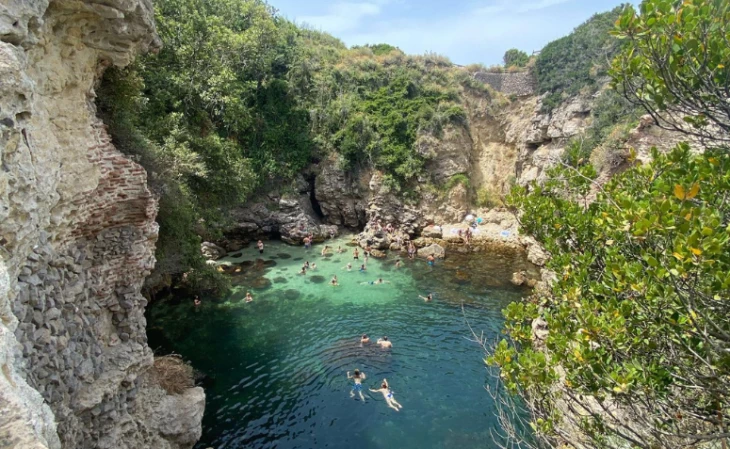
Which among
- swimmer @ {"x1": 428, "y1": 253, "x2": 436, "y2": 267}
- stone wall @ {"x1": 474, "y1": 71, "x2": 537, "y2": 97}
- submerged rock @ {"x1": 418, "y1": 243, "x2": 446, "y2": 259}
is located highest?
stone wall @ {"x1": 474, "y1": 71, "x2": 537, "y2": 97}

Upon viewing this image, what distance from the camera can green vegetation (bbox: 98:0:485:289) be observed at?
1556 cm

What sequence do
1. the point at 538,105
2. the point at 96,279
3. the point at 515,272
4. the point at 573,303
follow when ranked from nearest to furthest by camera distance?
the point at 573,303
the point at 96,279
the point at 515,272
the point at 538,105

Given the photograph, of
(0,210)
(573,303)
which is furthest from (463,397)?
(0,210)

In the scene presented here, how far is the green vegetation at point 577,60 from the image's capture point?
109 ft

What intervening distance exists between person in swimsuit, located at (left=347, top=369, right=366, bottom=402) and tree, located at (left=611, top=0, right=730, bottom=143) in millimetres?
11607

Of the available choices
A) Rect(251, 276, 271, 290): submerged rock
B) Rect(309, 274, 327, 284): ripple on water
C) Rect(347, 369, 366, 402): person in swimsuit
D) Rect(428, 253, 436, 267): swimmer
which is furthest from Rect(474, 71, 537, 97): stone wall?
Rect(347, 369, 366, 402): person in swimsuit

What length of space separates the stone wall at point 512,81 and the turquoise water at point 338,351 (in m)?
21.9

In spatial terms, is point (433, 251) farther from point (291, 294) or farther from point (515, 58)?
point (515, 58)

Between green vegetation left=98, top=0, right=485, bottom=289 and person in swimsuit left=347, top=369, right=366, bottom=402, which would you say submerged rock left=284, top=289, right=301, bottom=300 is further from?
person in swimsuit left=347, top=369, right=366, bottom=402

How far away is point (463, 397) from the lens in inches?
520

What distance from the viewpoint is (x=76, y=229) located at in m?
7.14

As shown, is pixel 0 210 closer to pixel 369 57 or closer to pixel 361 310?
pixel 361 310

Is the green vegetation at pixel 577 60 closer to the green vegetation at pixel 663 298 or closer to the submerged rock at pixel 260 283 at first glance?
the submerged rock at pixel 260 283

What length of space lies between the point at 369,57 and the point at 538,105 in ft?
56.3
